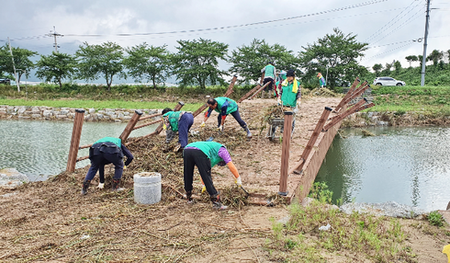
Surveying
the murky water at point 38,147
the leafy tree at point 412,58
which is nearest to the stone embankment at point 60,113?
the murky water at point 38,147

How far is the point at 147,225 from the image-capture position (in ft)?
13.3

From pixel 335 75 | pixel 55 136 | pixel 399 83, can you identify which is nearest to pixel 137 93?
pixel 55 136

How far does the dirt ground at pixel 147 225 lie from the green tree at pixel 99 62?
2490 cm

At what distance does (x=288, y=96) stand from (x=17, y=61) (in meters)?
34.4

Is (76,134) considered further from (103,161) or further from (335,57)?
(335,57)

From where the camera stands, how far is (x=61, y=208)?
15.7ft

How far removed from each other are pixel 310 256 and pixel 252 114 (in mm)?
8394

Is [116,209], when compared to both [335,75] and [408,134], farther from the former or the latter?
[335,75]

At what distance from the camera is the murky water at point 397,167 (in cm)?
790

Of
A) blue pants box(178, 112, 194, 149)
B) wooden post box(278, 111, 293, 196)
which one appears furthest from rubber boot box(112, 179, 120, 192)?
wooden post box(278, 111, 293, 196)

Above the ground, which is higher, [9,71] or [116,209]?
[9,71]

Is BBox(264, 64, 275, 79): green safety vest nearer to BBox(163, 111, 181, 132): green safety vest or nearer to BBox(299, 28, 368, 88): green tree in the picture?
BBox(163, 111, 181, 132): green safety vest

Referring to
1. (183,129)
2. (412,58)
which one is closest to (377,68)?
(412,58)

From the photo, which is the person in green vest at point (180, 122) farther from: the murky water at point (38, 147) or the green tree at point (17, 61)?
the green tree at point (17, 61)
